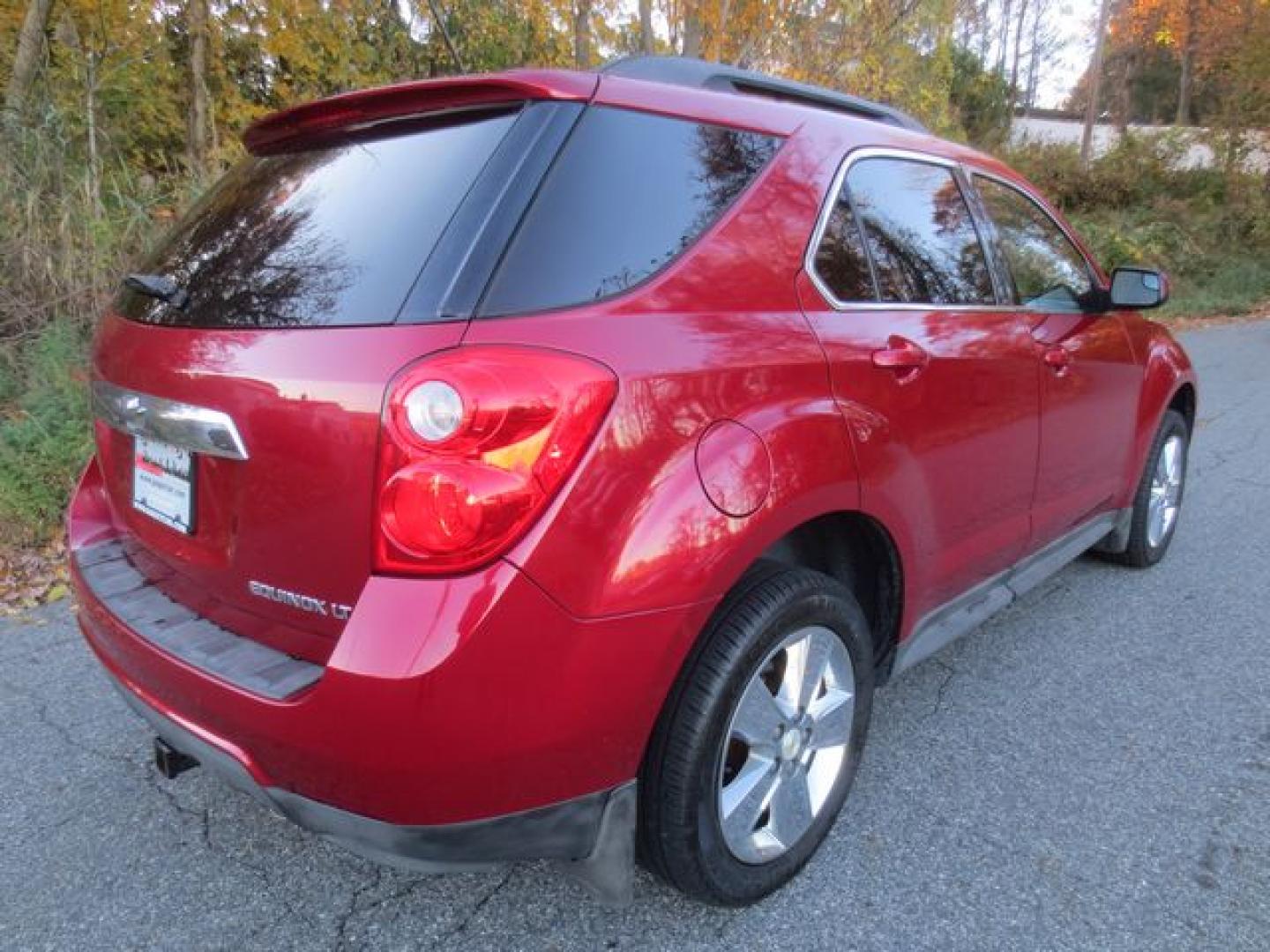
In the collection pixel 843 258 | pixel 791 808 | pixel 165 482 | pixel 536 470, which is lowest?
pixel 791 808

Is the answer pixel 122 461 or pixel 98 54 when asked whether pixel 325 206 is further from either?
pixel 98 54

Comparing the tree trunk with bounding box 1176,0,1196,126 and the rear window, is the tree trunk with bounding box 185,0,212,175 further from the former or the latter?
the tree trunk with bounding box 1176,0,1196,126

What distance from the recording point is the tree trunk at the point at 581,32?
8422 millimetres

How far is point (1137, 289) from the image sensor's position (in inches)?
129

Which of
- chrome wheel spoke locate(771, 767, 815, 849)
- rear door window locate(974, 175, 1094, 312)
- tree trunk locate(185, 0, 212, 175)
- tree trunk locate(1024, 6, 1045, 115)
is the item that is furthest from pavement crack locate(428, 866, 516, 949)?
tree trunk locate(1024, 6, 1045, 115)

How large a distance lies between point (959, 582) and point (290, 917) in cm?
195

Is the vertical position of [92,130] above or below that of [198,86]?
below

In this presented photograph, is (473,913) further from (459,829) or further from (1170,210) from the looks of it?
(1170,210)

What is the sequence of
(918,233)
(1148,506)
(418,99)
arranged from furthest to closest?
(1148,506), (918,233), (418,99)

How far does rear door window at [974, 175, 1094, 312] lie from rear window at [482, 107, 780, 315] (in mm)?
1338

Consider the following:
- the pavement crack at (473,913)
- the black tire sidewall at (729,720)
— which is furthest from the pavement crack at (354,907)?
the black tire sidewall at (729,720)

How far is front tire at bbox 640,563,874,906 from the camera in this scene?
177 centimetres

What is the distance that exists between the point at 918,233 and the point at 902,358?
20.7 inches

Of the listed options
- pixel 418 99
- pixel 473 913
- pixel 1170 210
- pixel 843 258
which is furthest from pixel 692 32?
pixel 1170 210
